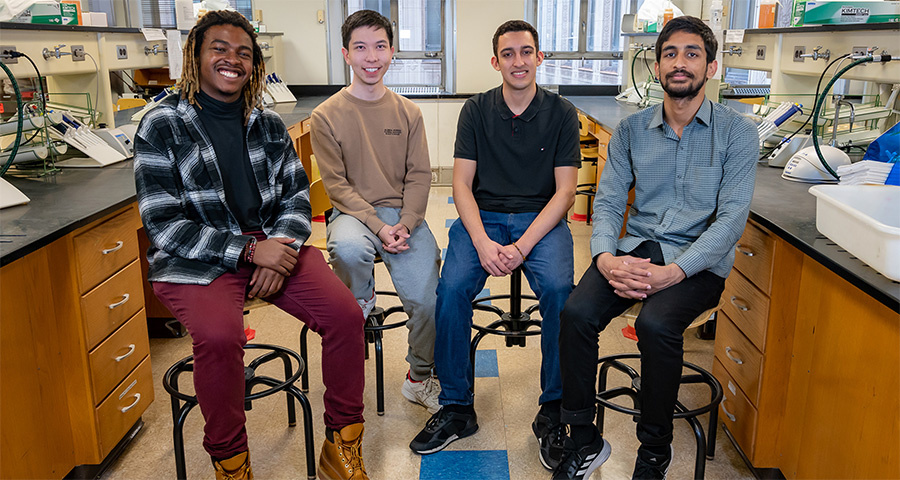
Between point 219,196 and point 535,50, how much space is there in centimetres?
104

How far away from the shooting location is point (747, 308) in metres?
1.96

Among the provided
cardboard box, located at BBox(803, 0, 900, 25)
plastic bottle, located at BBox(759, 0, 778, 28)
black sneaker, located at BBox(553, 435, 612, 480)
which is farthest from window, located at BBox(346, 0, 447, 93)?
black sneaker, located at BBox(553, 435, 612, 480)

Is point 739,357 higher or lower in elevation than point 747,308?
lower

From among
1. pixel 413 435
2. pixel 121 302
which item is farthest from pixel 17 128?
pixel 413 435

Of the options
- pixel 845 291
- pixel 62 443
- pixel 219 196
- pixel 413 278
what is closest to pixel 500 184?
pixel 413 278

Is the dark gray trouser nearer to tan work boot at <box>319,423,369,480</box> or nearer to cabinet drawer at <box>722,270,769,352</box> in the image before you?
cabinet drawer at <box>722,270,769,352</box>

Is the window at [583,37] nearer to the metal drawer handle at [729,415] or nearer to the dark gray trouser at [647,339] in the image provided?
the metal drawer handle at [729,415]

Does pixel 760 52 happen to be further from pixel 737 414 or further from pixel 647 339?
pixel 647 339

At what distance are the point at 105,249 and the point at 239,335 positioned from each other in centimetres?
54

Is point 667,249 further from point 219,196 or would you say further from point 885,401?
point 219,196

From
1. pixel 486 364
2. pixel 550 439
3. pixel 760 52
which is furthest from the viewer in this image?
pixel 760 52

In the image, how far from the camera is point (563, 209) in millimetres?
2121

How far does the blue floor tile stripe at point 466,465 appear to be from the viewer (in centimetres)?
194

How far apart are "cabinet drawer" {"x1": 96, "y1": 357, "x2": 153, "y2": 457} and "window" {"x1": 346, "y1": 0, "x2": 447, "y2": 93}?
13.6 ft
